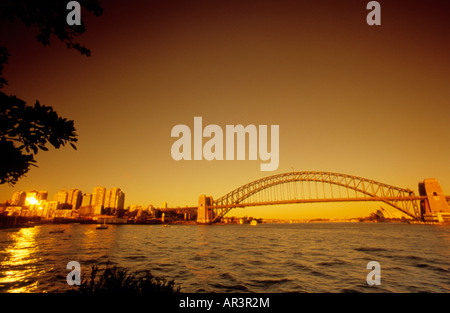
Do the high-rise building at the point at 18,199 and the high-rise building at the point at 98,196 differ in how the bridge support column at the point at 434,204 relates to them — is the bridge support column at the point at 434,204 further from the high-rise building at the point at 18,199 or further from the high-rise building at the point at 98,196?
the high-rise building at the point at 18,199

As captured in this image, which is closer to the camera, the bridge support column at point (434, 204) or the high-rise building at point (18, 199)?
the bridge support column at point (434, 204)

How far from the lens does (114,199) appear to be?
19188cm

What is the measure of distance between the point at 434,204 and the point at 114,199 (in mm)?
211653

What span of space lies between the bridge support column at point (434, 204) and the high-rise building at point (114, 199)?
203m

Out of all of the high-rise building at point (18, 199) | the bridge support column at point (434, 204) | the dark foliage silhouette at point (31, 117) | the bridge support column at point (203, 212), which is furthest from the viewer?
the high-rise building at point (18, 199)

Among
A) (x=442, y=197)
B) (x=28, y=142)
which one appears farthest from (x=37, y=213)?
(x=442, y=197)

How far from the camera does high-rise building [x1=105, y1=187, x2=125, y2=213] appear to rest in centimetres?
18939

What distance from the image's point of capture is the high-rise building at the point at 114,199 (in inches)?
7456

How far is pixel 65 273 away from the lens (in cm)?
1262

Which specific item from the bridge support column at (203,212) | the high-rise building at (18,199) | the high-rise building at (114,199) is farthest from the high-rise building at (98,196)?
the bridge support column at (203,212)

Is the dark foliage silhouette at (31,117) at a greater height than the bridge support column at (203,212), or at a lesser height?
greater

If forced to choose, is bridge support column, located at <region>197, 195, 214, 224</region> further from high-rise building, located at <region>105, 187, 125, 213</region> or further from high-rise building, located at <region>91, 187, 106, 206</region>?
high-rise building, located at <region>91, 187, 106, 206</region>
